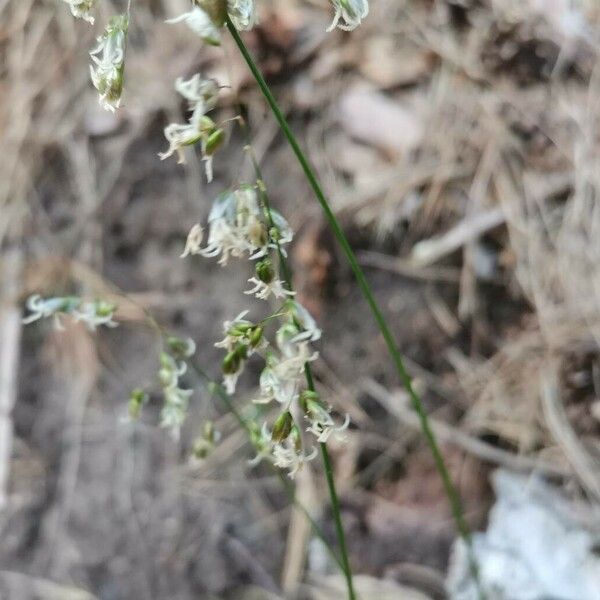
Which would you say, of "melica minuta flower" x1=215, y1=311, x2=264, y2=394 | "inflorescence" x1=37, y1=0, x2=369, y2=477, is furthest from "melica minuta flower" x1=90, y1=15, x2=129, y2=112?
"melica minuta flower" x1=215, y1=311, x2=264, y2=394

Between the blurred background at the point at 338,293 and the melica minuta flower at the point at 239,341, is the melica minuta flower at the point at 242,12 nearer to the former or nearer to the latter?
the melica minuta flower at the point at 239,341

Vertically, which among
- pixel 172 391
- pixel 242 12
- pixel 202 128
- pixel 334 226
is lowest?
pixel 172 391

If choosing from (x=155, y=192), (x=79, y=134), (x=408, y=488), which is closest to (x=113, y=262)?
(x=155, y=192)

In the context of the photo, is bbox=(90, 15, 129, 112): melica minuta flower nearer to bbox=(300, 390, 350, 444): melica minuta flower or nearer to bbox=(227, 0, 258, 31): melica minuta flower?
bbox=(227, 0, 258, 31): melica minuta flower

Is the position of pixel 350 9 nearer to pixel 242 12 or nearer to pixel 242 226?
pixel 242 12

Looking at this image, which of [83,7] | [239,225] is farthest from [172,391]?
[83,7]

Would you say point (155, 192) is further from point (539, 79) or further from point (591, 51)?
point (591, 51)
